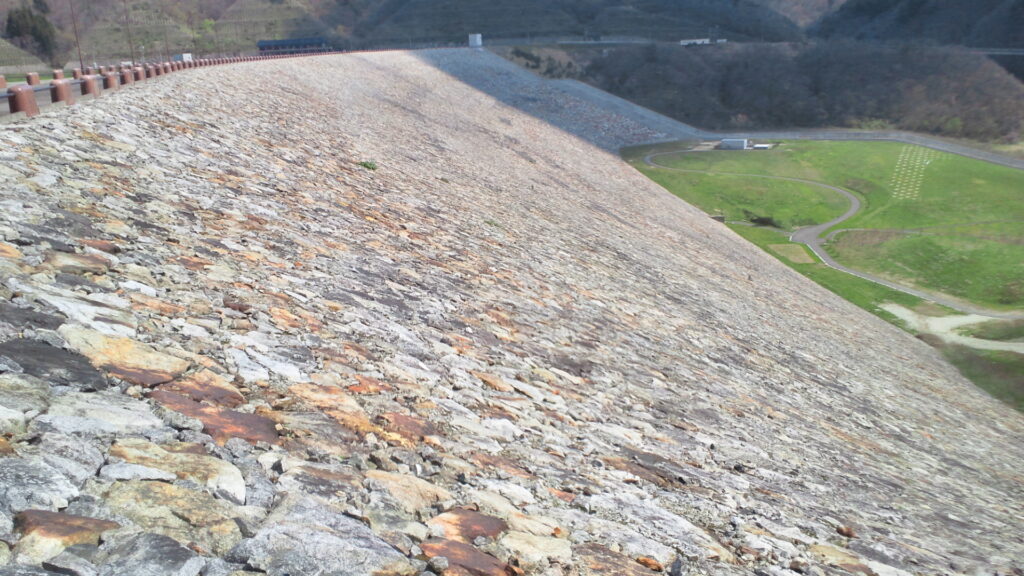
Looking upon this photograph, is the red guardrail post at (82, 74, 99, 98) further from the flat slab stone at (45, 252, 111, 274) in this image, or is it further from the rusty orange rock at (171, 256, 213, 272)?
the flat slab stone at (45, 252, 111, 274)

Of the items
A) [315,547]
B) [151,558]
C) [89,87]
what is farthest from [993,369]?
[151,558]

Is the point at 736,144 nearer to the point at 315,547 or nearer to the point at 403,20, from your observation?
the point at 315,547

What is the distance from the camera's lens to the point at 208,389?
6.28m

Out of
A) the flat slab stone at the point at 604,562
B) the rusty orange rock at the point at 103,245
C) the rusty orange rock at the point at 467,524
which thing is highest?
the rusty orange rock at the point at 103,245

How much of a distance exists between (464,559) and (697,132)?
96.4 meters

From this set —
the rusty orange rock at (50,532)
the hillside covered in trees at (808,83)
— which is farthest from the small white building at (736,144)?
the rusty orange rock at (50,532)

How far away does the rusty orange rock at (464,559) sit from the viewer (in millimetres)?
5062

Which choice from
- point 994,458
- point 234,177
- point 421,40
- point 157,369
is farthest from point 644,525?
point 421,40

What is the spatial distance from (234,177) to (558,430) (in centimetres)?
934

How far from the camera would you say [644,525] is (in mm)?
6797

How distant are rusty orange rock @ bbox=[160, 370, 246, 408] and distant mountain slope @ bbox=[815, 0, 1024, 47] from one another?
154 meters

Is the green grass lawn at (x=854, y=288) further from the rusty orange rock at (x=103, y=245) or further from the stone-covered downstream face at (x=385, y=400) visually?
the rusty orange rock at (x=103, y=245)

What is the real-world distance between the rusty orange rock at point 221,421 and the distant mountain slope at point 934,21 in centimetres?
15399

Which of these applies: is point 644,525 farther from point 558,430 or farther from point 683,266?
point 683,266
